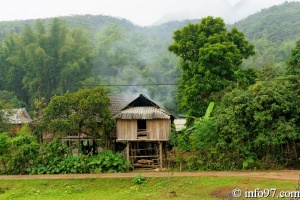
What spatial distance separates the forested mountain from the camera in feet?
143

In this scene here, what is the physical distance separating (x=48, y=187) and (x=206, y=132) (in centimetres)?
928

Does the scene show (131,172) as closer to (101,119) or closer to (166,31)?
(101,119)

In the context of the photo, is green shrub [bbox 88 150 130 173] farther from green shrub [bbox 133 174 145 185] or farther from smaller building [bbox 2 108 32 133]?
smaller building [bbox 2 108 32 133]

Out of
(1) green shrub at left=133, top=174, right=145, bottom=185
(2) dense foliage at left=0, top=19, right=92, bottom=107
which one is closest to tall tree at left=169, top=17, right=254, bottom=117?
(1) green shrub at left=133, top=174, right=145, bottom=185

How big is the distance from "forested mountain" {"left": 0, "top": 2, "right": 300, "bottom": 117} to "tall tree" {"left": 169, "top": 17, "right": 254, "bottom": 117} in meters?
8.64

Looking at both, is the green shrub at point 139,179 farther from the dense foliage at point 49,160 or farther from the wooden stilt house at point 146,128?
the wooden stilt house at point 146,128

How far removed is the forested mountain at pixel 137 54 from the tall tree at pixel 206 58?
28.3 feet

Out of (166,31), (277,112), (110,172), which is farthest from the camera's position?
(166,31)

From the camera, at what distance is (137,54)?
2322 inches

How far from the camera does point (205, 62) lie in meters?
24.7

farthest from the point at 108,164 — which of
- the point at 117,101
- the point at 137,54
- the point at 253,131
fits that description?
the point at 137,54

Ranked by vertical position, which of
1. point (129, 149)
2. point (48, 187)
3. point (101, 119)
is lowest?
point (48, 187)

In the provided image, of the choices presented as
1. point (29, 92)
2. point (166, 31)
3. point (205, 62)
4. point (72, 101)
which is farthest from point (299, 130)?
point (166, 31)

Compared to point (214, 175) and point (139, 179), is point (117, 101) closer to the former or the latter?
point (139, 179)
